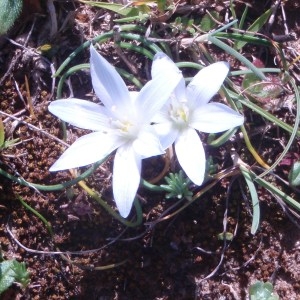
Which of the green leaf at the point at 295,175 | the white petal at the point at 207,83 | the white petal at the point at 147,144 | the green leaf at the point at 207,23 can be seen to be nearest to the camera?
the white petal at the point at 147,144

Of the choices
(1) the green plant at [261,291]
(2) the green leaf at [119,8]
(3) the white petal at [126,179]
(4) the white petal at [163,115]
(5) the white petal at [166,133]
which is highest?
(2) the green leaf at [119,8]

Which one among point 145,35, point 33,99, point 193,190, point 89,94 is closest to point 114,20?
point 145,35

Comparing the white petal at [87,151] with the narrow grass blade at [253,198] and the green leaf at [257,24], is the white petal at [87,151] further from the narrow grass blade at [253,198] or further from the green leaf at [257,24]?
the green leaf at [257,24]

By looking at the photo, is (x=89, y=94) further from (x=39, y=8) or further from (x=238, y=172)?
(x=238, y=172)

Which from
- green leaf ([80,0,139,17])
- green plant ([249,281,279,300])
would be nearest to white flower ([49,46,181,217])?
green leaf ([80,0,139,17])

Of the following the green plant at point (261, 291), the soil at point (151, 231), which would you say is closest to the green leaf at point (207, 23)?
the soil at point (151, 231)

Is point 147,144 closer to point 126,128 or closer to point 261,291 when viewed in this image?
point 126,128

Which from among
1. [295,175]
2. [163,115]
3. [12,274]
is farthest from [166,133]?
[12,274]
